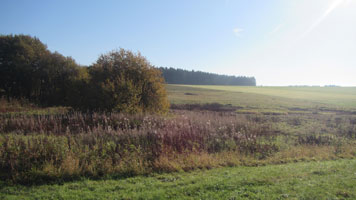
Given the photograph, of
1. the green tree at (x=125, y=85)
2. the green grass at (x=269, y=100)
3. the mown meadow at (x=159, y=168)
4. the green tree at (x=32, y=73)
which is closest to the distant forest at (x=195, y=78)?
the green grass at (x=269, y=100)

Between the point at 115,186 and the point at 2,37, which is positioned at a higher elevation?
the point at 2,37

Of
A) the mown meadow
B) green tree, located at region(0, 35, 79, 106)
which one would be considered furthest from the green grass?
the mown meadow

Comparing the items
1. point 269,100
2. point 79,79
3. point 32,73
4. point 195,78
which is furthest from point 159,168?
point 195,78

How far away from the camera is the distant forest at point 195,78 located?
108 meters

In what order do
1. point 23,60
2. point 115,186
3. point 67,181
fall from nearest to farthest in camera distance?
point 115,186, point 67,181, point 23,60

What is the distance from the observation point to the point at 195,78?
112 m

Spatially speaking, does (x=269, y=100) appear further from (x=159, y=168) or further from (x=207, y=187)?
(x=207, y=187)

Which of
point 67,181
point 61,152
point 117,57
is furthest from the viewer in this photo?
point 117,57

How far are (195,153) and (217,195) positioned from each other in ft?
10.1

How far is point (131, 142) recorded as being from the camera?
24.5ft

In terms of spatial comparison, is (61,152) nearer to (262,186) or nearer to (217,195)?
(217,195)

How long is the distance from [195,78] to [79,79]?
96.5 meters

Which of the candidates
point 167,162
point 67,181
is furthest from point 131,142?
point 67,181

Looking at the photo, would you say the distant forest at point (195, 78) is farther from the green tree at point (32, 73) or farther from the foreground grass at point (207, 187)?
the foreground grass at point (207, 187)
